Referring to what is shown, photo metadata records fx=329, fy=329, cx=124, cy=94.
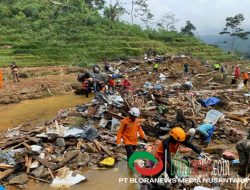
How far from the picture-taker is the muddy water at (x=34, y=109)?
14.3 metres

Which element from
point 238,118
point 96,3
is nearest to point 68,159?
point 238,118

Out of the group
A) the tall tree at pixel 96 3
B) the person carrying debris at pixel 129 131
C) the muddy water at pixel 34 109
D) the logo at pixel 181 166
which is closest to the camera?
the logo at pixel 181 166

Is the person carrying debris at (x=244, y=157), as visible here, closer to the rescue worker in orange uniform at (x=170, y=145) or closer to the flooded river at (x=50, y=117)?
the rescue worker in orange uniform at (x=170, y=145)

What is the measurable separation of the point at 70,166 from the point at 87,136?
1.56 metres

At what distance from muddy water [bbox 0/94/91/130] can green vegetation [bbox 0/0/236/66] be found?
12.4 meters

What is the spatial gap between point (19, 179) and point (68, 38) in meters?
34.6

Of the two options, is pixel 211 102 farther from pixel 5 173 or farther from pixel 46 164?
pixel 5 173

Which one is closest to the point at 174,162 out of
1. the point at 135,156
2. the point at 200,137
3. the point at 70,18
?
the point at 135,156

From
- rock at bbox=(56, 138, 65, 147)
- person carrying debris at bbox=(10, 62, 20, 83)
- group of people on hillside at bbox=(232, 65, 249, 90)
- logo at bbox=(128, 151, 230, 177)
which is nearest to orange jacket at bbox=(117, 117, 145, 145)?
logo at bbox=(128, 151, 230, 177)

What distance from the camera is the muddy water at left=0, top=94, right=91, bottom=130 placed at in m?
14.3

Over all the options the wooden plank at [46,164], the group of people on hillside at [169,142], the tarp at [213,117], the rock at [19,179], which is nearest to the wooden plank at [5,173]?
the rock at [19,179]

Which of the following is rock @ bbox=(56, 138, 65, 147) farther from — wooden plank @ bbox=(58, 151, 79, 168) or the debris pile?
wooden plank @ bbox=(58, 151, 79, 168)

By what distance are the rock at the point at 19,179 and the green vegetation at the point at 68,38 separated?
23356mm

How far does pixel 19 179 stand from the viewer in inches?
305
